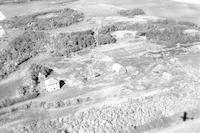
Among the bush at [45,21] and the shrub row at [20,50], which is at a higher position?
the bush at [45,21]

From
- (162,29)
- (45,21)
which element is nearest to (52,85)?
(162,29)

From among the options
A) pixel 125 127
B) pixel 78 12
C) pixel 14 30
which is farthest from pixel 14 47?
pixel 125 127

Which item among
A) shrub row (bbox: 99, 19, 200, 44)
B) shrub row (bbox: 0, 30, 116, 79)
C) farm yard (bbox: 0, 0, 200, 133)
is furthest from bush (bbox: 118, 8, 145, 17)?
shrub row (bbox: 0, 30, 116, 79)

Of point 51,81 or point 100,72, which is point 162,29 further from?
point 51,81

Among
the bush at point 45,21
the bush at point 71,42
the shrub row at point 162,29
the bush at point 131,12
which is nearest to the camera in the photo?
the bush at point 71,42

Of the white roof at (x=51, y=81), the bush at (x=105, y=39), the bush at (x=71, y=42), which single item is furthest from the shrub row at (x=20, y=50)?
the bush at (x=105, y=39)

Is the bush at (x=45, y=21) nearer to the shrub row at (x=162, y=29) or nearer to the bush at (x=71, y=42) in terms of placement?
the bush at (x=71, y=42)

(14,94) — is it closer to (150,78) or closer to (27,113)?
(27,113)
